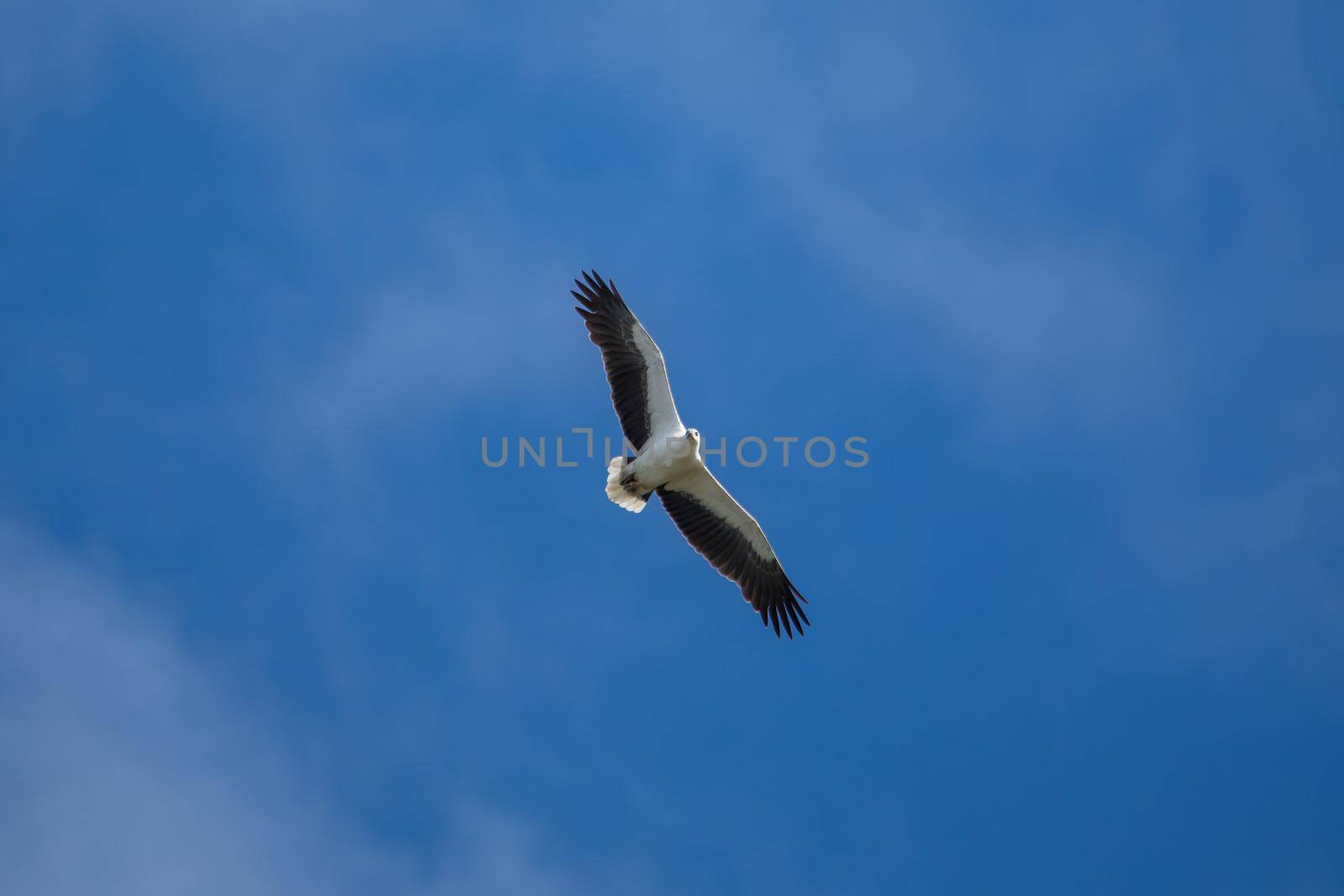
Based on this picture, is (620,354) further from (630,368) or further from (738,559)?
(738,559)

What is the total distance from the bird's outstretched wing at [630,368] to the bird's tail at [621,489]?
1.01 ft

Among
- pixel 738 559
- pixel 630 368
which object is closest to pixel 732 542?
pixel 738 559

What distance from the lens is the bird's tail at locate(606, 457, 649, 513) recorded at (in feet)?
78.0

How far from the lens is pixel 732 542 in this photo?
79.6ft

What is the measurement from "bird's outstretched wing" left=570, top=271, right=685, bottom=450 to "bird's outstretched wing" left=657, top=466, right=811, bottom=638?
30.0 inches

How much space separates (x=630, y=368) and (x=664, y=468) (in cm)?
128

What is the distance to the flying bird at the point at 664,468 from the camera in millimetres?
23438

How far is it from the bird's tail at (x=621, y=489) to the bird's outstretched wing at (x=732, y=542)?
0.35 meters

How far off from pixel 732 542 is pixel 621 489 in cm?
158

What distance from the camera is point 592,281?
23.7 metres

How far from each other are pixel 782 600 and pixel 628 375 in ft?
11.5

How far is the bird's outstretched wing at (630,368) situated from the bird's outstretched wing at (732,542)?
76cm

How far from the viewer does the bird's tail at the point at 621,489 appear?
936 inches

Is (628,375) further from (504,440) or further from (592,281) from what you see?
(504,440)
